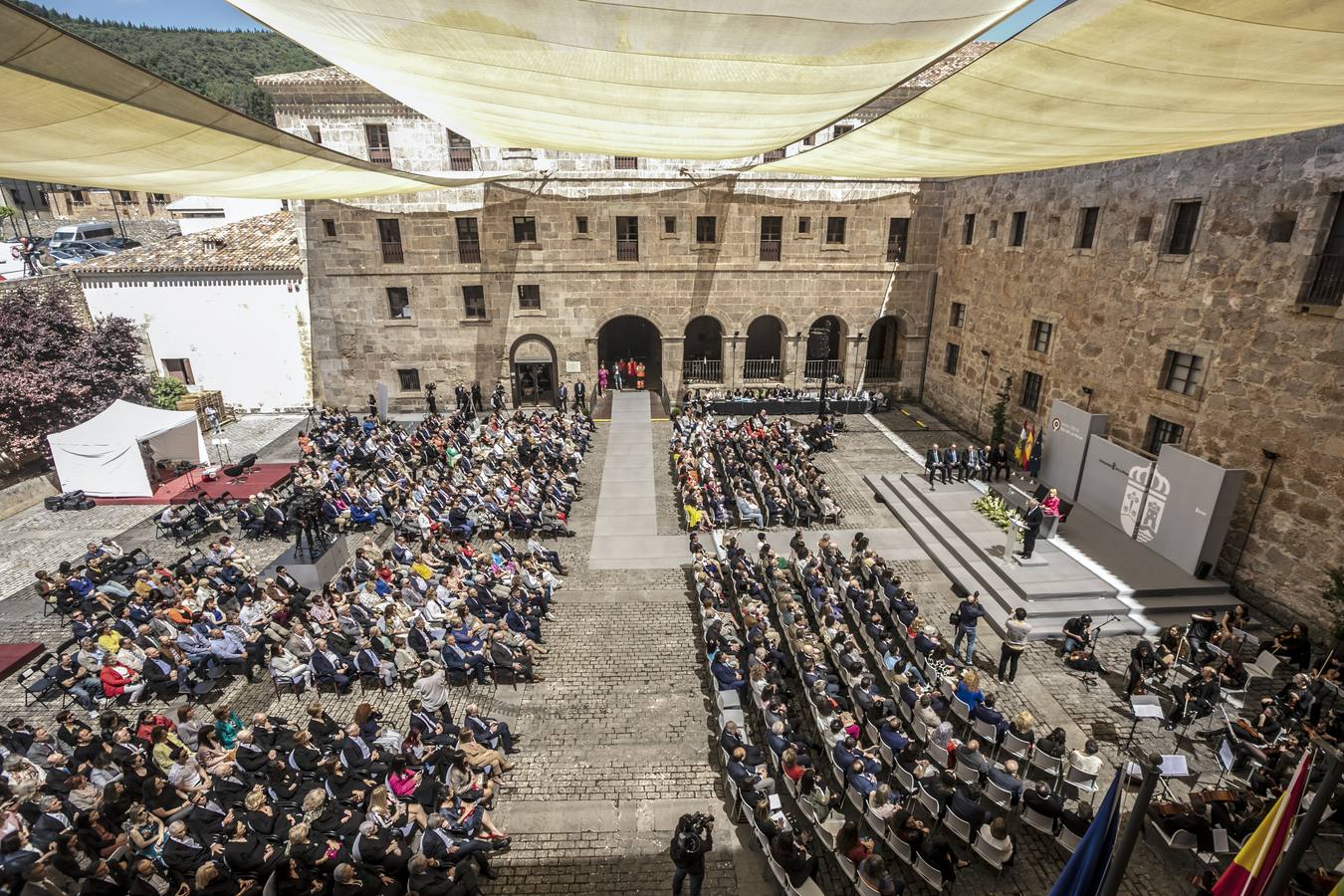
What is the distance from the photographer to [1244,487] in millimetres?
12766

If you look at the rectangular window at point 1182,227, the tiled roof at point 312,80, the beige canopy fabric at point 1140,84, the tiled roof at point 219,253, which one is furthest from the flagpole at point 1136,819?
the tiled roof at point 219,253

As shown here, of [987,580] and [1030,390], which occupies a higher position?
[1030,390]

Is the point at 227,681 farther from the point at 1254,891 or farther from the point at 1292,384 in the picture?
the point at 1292,384

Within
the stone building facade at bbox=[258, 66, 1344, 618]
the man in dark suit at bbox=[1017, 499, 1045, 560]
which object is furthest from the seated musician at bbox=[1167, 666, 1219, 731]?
the stone building facade at bbox=[258, 66, 1344, 618]

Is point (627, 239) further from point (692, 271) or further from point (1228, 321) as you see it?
point (1228, 321)

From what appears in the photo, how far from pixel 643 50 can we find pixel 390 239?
72.4 ft

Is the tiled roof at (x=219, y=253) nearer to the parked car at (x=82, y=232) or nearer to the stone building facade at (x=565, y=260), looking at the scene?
the stone building facade at (x=565, y=260)

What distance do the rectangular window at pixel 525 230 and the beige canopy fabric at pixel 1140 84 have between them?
17.2 m

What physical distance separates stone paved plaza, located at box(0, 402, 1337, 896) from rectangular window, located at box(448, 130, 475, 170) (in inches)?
590

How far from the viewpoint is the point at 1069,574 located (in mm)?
13750

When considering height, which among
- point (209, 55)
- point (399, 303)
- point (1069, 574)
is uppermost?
point (209, 55)

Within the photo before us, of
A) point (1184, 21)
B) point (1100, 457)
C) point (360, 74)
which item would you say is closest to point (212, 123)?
point (360, 74)

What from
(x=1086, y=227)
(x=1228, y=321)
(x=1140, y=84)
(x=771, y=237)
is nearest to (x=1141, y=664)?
(x=1228, y=321)

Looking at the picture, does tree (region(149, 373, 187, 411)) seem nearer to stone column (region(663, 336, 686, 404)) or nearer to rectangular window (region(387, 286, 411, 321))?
rectangular window (region(387, 286, 411, 321))
